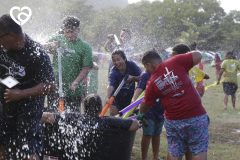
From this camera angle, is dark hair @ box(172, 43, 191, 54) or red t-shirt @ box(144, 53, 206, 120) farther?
dark hair @ box(172, 43, 191, 54)

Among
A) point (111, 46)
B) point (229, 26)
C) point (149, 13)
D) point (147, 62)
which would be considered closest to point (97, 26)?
point (149, 13)

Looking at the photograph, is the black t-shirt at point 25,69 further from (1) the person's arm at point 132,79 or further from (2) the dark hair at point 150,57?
(1) the person's arm at point 132,79

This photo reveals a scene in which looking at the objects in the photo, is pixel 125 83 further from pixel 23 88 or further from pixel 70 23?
pixel 23 88

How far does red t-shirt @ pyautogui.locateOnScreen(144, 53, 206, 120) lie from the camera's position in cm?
Result: 298

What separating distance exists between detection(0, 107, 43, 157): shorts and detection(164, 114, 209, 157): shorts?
130cm

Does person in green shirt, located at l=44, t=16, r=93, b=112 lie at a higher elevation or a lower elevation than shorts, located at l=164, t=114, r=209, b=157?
higher

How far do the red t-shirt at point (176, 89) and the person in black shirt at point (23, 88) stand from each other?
1.00 meters

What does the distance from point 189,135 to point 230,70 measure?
21.6ft

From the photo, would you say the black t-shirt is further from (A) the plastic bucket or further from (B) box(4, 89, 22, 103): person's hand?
(A) the plastic bucket

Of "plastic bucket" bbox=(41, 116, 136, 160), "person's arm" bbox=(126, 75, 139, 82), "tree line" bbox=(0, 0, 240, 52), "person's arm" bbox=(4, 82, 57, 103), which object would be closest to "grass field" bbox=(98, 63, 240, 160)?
"person's arm" bbox=(126, 75, 139, 82)

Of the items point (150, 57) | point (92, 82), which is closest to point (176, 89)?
point (150, 57)

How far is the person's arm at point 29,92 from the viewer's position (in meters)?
2.54

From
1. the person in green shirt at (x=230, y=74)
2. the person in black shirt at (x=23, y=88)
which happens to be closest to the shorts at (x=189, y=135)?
the person in black shirt at (x=23, y=88)

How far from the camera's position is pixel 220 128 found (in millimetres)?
6371
